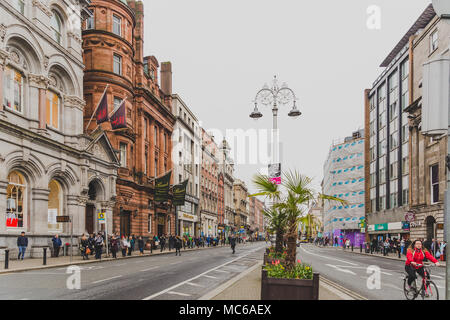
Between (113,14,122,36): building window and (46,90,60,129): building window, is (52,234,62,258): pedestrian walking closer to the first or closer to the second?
(46,90,60,129): building window

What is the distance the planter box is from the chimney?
168ft

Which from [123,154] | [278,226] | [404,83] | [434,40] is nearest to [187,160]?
[123,154]

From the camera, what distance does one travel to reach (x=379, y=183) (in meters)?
57.0

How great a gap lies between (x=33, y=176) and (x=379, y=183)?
44.2m

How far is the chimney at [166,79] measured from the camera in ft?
193

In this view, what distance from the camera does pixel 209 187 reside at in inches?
3310

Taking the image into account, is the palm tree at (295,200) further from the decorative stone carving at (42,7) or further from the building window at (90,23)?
the building window at (90,23)

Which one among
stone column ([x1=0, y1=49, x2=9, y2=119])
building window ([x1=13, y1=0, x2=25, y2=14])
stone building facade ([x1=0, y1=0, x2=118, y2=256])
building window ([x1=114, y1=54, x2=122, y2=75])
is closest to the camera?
stone column ([x1=0, y1=49, x2=9, y2=119])

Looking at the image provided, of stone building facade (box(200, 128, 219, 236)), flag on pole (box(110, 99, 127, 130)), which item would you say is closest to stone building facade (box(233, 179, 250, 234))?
stone building facade (box(200, 128, 219, 236))

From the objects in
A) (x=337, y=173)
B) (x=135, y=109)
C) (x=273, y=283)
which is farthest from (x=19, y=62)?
(x=337, y=173)

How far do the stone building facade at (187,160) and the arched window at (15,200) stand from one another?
33466 mm

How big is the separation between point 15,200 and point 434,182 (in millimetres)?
33935

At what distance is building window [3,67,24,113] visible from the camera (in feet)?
82.0
